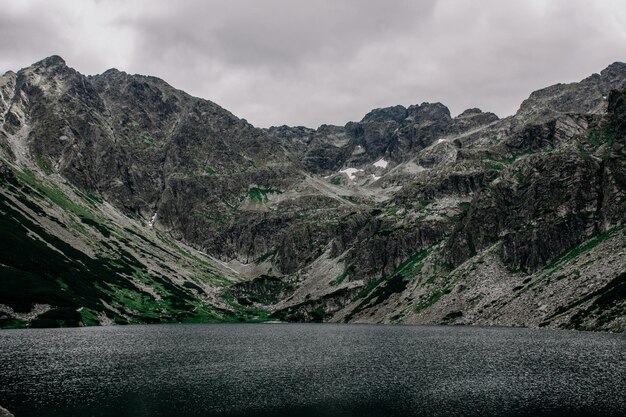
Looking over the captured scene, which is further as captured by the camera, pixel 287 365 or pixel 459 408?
pixel 287 365

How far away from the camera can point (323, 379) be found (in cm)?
7675

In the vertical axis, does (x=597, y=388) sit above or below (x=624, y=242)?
below

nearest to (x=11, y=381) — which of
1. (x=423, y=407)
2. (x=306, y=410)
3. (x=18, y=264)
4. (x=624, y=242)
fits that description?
(x=306, y=410)

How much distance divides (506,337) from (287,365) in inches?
2788

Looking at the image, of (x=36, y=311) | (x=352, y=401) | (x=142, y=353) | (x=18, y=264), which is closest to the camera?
(x=352, y=401)

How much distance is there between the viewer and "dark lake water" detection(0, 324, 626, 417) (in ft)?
185

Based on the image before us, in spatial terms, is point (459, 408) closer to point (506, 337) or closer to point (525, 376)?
point (525, 376)

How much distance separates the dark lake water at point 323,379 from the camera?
5650cm

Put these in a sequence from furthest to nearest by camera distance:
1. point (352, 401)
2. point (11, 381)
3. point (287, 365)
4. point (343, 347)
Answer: point (343, 347), point (287, 365), point (11, 381), point (352, 401)

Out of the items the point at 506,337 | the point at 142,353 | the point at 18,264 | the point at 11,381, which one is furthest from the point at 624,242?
the point at 18,264

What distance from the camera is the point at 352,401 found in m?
60.8

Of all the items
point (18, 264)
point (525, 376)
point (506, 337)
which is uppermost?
point (18, 264)

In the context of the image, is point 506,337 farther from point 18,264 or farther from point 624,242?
point 18,264

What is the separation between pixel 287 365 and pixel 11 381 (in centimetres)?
4638
